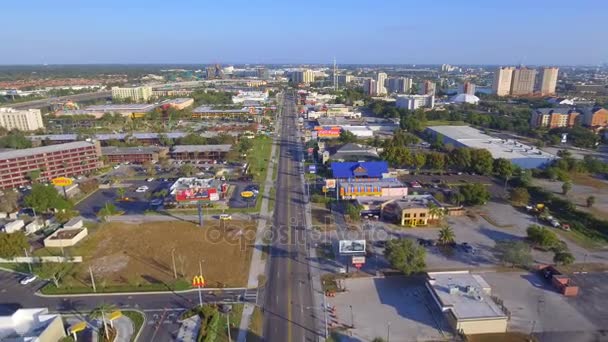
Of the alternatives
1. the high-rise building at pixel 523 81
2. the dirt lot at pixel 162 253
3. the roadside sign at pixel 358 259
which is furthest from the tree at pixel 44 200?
A: the high-rise building at pixel 523 81

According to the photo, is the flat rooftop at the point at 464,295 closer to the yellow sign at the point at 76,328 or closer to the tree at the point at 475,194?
the tree at the point at 475,194

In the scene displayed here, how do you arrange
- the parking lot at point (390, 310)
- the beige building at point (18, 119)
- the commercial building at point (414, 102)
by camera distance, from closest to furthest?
the parking lot at point (390, 310) → the beige building at point (18, 119) → the commercial building at point (414, 102)

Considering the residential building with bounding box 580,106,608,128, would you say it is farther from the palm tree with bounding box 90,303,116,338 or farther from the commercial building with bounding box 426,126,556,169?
the palm tree with bounding box 90,303,116,338

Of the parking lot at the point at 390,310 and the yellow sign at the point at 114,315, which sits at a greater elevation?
the yellow sign at the point at 114,315

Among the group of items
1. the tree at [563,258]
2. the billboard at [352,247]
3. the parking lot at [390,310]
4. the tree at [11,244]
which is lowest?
the parking lot at [390,310]

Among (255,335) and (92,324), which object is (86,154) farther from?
(255,335)

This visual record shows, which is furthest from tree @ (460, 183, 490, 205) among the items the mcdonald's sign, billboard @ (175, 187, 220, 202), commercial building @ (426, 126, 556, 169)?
the mcdonald's sign
